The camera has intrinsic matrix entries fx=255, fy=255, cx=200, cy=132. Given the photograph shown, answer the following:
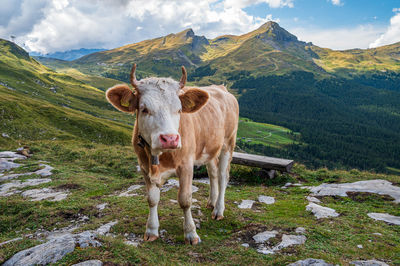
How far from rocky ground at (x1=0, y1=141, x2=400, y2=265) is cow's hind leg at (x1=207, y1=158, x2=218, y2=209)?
496mm

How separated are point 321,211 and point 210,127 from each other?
5.62m

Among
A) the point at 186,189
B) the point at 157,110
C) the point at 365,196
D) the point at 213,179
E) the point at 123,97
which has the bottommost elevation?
the point at 365,196

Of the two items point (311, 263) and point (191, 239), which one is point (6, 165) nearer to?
point (191, 239)

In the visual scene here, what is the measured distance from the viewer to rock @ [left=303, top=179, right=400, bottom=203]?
1215 cm

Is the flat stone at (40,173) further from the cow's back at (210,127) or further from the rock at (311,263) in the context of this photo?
the rock at (311,263)

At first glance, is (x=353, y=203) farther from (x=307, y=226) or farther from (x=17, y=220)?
(x=17, y=220)

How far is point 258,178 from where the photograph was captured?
15852 mm

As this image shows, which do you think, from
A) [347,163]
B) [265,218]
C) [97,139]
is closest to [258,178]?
[265,218]

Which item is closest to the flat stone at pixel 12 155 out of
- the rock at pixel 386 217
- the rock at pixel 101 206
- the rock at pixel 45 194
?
the rock at pixel 45 194

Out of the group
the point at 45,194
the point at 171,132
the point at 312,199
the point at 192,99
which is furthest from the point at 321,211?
the point at 45,194

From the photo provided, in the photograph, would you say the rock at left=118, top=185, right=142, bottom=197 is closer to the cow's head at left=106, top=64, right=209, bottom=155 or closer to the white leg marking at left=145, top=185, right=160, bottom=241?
the white leg marking at left=145, top=185, right=160, bottom=241

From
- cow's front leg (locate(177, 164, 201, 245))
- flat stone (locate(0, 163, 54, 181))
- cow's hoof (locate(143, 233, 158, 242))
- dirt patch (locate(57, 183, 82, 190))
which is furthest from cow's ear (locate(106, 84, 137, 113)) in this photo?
flat stone (locate(0, 163, 54, 181))

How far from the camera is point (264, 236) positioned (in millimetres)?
7320

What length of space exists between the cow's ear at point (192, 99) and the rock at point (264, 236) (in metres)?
4.07
